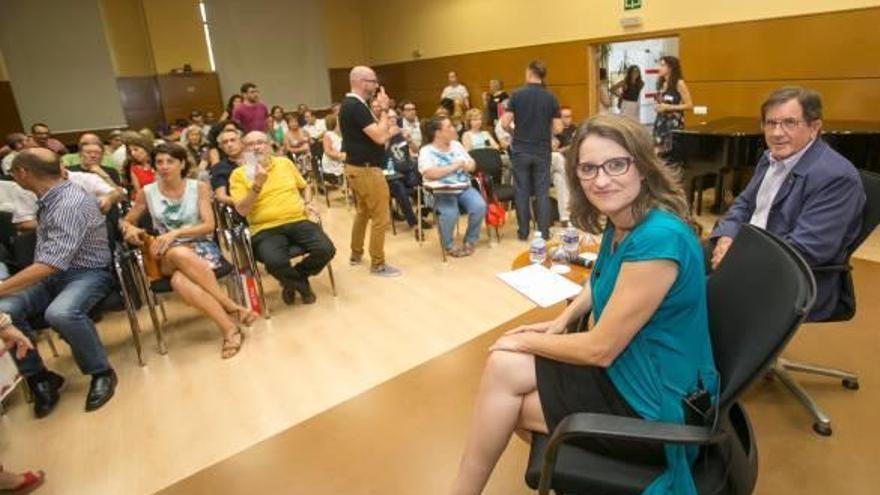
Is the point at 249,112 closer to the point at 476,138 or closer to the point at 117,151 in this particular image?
the point at 117,151

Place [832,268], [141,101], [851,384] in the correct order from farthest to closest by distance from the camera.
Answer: [141,101]
[851,384]
[832,268]

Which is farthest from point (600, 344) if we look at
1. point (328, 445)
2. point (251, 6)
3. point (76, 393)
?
point (251, 6)

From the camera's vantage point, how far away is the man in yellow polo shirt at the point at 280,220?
132 inches

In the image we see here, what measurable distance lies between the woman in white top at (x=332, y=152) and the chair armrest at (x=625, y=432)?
16.3 ft

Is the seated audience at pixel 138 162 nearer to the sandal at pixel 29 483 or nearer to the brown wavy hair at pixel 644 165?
the sandal at pixel 29 483

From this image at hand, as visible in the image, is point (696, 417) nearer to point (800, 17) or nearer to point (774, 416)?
point (774, 416)

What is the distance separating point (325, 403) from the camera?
2412 millimetres

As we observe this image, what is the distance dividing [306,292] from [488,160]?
2321mm

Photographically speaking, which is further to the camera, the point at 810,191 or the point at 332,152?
the point at 332,152

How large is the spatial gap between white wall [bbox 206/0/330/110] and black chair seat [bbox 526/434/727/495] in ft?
39.0

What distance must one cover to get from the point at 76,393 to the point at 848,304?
12.0ft

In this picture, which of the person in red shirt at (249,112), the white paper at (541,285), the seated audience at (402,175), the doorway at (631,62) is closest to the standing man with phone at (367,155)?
the seated audience at (402,175)

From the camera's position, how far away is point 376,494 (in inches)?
72.6

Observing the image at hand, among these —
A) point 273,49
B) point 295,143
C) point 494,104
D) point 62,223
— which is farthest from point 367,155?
point 273,49
